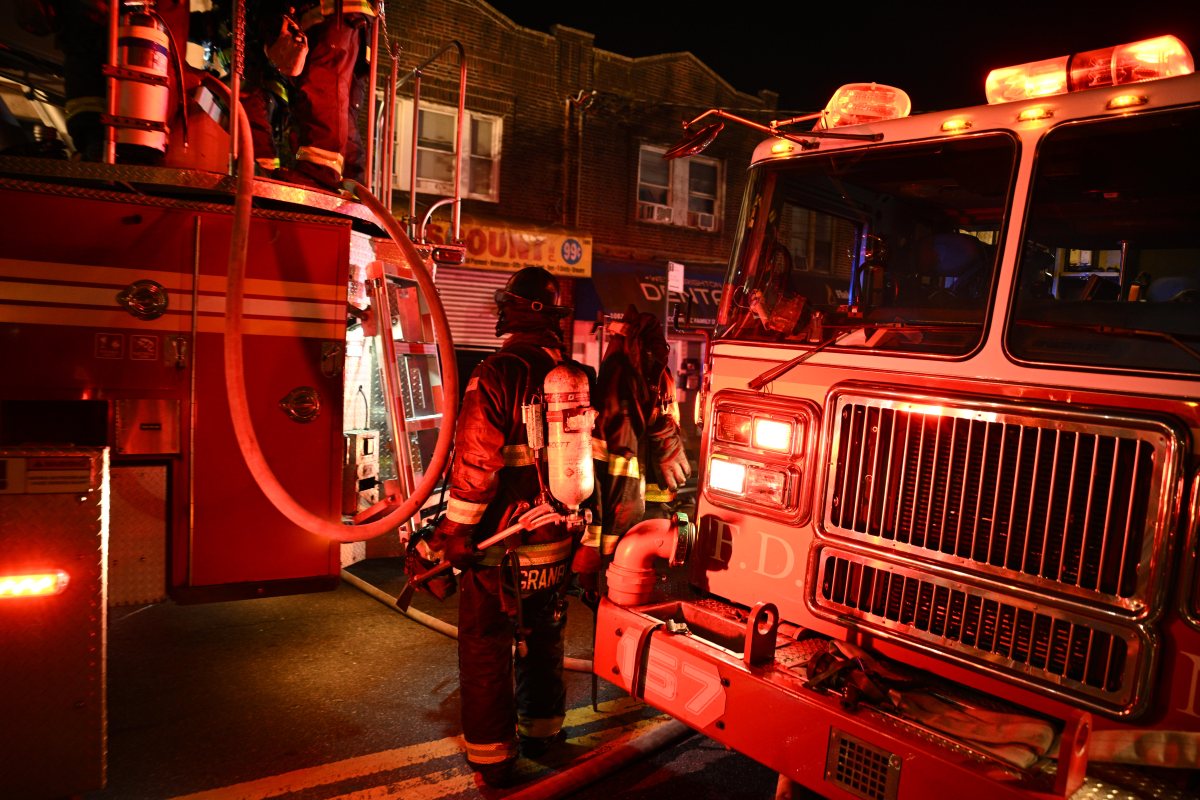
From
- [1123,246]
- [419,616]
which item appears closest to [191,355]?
[419,616]

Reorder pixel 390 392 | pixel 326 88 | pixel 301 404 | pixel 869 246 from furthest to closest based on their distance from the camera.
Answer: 1. pixel 390 392
2. pixel 326 88
3. pixel 869 246
4. pixel 301 404

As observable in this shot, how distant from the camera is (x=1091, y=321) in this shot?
268 centimetres

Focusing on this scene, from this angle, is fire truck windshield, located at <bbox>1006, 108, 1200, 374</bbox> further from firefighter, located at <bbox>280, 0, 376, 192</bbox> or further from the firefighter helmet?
firefighter, located at <bbox>280, 0, 376, 192</bbox>

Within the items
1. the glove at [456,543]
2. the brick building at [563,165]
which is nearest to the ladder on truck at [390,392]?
the glove at [456,543]

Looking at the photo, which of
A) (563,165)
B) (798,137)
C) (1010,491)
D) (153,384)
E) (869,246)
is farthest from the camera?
(563,165)

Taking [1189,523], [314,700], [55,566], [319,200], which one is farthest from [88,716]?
[1189,523]

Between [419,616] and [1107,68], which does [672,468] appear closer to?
[419,616]

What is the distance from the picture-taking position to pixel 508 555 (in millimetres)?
3531

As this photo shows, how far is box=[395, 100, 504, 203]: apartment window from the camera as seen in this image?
1347 cm

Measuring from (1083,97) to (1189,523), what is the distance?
1.47 metres

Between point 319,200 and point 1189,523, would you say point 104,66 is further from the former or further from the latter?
point 1189,523

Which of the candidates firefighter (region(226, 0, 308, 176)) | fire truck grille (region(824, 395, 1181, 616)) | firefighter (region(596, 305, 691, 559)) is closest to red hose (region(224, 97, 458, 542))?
firefighter (region(226, 0, 308, 176))

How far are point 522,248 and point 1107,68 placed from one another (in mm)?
12516

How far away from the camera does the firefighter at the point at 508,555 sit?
3457mm
